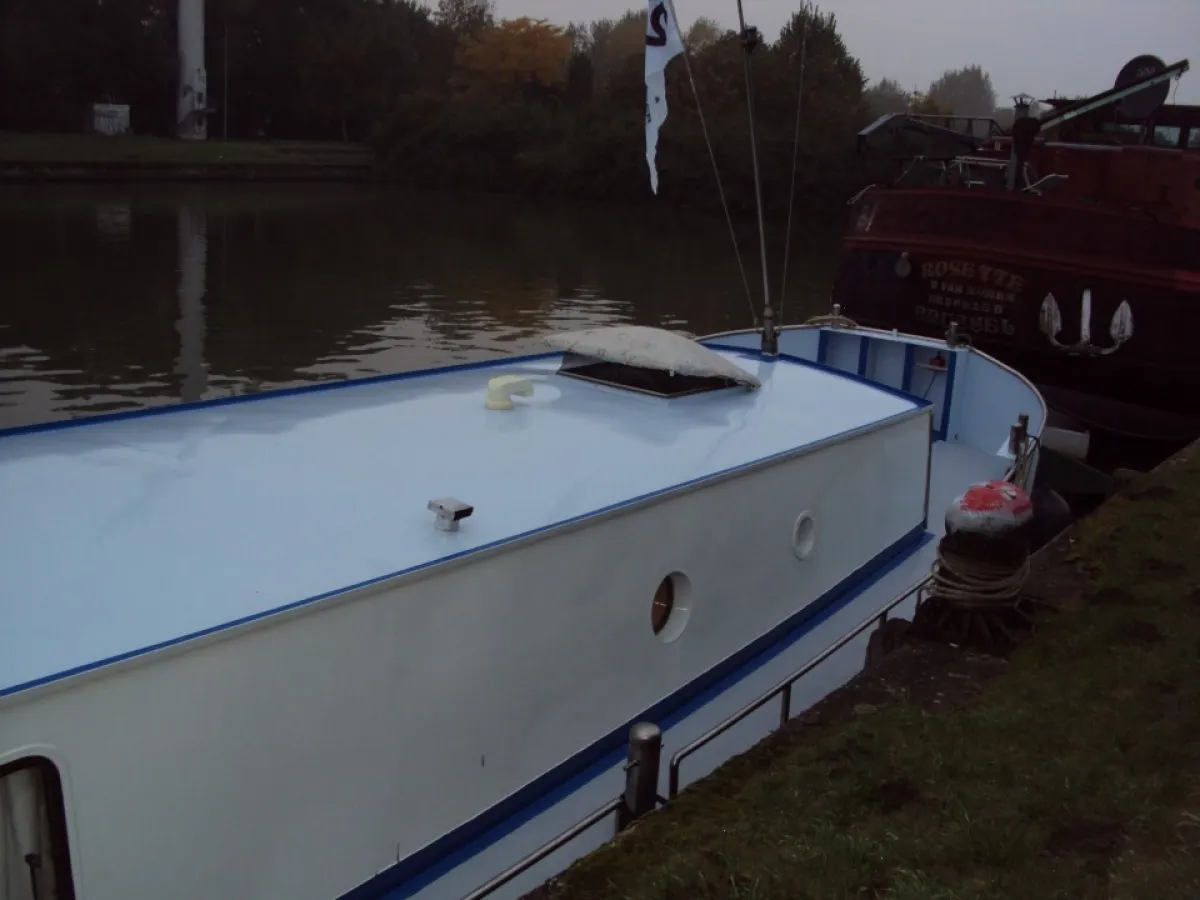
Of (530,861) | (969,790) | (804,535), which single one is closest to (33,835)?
(530,861)

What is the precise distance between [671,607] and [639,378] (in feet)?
6.29

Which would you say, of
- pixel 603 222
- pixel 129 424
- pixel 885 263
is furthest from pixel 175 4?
pixel 129 424

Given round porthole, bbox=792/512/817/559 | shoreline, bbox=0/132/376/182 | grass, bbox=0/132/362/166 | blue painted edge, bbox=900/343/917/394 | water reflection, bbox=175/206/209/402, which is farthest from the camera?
grass, bbox=0/132/362/166

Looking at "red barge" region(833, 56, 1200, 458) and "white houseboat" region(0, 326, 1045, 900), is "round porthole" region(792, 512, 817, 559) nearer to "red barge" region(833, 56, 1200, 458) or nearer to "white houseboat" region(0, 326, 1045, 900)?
"white houseboat" region(0, 326, 1045, 900)

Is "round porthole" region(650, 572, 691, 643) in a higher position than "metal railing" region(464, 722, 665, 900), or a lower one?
higher

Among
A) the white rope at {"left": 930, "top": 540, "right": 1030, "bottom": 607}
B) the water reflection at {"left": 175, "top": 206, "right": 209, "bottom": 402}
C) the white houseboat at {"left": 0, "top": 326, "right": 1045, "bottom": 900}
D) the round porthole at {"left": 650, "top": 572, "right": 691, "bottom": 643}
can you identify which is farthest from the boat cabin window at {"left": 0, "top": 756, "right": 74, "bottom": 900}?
the water reflection at {"left": 175, "top": 206, "right": 209, "bottom": 402}

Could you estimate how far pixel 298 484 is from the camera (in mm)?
4957

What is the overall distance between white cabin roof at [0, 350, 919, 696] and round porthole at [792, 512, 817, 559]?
18.3 inches

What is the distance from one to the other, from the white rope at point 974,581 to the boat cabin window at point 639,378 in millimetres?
1791

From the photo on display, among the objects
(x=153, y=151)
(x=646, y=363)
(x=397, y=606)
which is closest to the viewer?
(x=397, y=606)

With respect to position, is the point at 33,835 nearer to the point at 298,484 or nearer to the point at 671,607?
the point at 298,484

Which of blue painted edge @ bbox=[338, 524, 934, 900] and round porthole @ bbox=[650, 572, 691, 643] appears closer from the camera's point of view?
blue painted edge @ bbox=[338, 524, 934, 900]

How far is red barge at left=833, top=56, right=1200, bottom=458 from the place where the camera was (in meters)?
14.0

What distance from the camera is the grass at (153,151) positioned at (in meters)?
57.4
